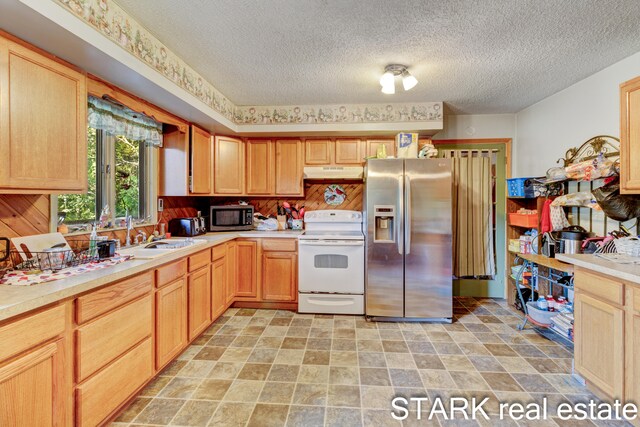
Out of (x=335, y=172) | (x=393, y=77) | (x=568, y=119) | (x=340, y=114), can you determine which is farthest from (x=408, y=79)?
(x=568, y=119)

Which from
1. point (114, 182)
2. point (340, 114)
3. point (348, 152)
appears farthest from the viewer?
point (348, 152)

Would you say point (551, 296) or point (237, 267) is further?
point (237, 267)

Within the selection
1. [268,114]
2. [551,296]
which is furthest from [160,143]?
[551,296]

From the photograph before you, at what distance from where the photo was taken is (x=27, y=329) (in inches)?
43.8

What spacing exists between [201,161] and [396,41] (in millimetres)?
2278

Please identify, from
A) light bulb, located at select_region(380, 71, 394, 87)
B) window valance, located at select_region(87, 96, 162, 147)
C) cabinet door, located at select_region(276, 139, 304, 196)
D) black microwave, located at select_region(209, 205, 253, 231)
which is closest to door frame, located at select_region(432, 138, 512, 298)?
light bulb, located at select_region(380, 71, 394, 87)

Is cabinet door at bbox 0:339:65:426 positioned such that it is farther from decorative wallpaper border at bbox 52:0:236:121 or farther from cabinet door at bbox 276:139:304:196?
cabinet door at bbox 276:139:304:196

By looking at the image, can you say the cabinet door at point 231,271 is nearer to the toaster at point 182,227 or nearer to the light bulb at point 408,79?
the toaster at point 182,227

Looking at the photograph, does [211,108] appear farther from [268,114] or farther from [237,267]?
[237,267]

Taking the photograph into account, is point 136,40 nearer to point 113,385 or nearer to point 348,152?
point 113,385

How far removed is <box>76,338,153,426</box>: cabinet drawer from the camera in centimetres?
138

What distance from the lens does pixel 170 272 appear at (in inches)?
80.7

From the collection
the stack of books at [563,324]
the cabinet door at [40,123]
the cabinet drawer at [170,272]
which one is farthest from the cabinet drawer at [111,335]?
the stack of books at [563,324]

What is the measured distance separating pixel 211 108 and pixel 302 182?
1329 mm
